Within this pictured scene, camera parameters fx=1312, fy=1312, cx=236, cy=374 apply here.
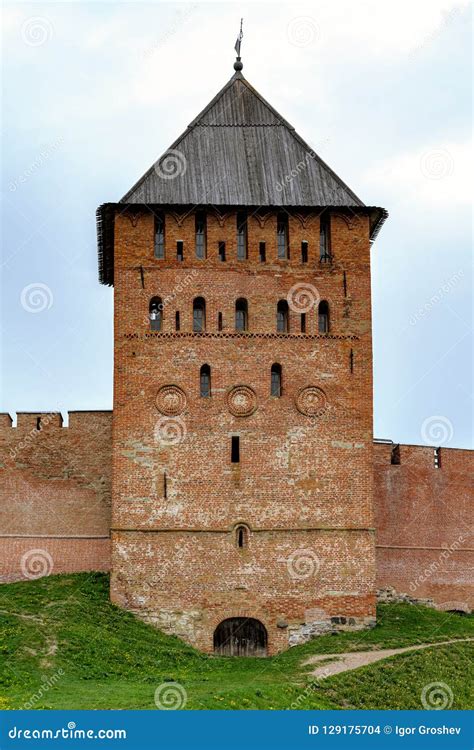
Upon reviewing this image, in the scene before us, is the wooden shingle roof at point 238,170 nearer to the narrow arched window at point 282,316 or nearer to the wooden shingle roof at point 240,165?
the wooden shingle roof at point 240,165

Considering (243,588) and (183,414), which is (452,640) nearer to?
(243,588)

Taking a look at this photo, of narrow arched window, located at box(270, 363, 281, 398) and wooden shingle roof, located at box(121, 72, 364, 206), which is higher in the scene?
wooden shingle roof, located at box(121, 72, 364, 206)

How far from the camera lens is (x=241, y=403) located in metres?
31.8

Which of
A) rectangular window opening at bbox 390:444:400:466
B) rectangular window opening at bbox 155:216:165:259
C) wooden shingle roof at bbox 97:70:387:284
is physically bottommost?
rectangular window opening at bbox 390:444:400:466

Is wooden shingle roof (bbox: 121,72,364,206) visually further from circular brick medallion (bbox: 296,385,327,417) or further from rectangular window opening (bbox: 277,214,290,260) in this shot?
circular brick medallion (bbox: 296,385,327,417)

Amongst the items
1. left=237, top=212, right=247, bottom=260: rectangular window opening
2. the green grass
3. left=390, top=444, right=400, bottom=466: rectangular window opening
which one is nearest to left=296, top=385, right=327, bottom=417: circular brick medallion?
left=237, top=212, right=247, bottom=260: rectangular window opening

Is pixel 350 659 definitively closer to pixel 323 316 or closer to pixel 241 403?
pixel 241 403

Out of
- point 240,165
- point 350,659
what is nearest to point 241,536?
point 350,659

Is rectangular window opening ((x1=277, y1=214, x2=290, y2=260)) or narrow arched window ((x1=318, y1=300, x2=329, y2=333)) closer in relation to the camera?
narrow arched window ((x1=318, y1=300, x2=329, y2=333))

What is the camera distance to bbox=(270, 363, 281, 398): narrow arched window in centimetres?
3216

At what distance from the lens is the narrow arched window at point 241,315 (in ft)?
106

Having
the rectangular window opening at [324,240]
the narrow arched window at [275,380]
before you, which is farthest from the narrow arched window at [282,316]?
the rectangular window opening at [324,240]

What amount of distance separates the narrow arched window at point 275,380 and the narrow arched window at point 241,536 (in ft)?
11.2

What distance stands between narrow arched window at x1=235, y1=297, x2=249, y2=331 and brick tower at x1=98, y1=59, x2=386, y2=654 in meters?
0.06
